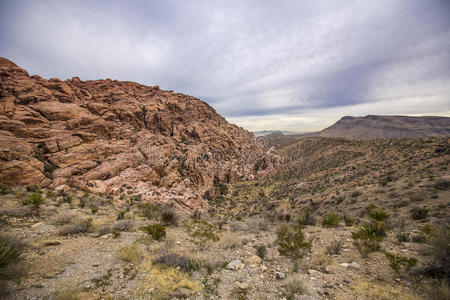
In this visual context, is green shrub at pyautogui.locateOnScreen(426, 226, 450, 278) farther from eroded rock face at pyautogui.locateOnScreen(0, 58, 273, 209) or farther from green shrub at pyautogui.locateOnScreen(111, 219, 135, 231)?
eroded rock face at pyautogui.locateOnScreen(0, 58, 273, 209)

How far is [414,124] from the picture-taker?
141250mm

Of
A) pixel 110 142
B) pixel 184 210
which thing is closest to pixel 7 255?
pixel 184 210

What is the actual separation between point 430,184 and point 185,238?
18392 mm

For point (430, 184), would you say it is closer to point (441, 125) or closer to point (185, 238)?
point (185, 238)

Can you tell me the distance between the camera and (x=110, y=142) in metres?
25.1

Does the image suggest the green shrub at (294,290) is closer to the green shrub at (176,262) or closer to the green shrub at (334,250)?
the green shrub at (176,262)

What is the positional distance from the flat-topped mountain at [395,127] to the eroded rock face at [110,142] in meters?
149

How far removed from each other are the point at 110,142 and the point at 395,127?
19687 cm

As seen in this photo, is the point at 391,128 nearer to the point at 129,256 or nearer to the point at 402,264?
the point at 402,264

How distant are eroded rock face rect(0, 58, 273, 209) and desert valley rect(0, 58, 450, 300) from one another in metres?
0.19

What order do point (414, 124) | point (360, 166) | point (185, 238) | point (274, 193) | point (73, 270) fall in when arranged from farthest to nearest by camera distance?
point (414, 124) → point (274, 193) → point (360, 166) → point (185, 238) → point (73, 270)

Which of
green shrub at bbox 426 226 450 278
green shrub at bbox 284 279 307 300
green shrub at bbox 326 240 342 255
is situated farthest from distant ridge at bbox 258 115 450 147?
green shrub at bbox 284 279 307 300

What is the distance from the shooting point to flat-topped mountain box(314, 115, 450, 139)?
4788 inches

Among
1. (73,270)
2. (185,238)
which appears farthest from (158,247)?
(73,270)
